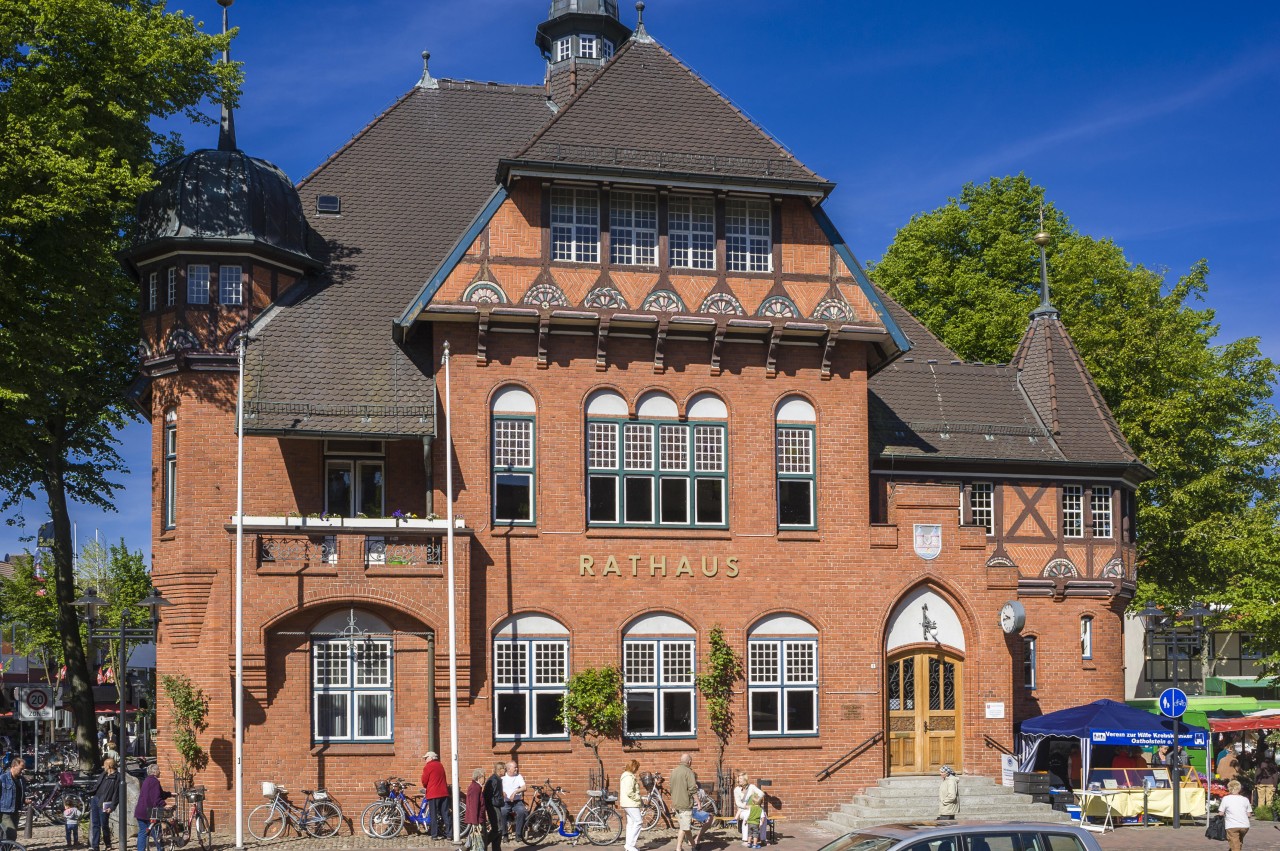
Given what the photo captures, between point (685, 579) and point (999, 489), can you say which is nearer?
point (685, 579)

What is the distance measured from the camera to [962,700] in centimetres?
3061

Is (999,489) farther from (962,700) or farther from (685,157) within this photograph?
(685,157)

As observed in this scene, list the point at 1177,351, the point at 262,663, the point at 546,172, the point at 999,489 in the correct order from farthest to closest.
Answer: the point at 1177,351 → the point at 999,489 → the point at 546,172 → the point at 262,663

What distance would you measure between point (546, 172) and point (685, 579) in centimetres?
808

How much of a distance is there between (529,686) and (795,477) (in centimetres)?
656

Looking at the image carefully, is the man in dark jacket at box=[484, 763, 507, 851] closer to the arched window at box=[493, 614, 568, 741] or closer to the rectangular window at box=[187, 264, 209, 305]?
the arched window at box=[493, 614, 568, 741]

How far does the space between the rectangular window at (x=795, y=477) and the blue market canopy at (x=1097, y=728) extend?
6239mm

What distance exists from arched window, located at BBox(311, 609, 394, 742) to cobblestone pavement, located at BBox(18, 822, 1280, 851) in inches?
69.2

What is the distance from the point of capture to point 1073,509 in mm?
35781

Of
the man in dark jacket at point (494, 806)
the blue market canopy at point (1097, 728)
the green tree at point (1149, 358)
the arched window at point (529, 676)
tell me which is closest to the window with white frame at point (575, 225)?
the arched window at point (529, 676)

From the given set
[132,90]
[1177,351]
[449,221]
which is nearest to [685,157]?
[449,221]

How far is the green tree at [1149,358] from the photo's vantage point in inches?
1695

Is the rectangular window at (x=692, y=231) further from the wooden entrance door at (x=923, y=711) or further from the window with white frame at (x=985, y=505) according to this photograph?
the window with white frame at (x=985, y=505)

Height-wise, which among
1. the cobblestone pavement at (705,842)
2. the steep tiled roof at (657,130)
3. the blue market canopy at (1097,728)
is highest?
the steep tiled roof at (657,130)
